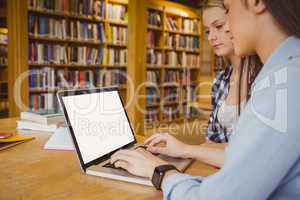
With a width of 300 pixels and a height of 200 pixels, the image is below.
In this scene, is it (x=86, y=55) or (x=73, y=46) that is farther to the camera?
(x=86, y=55)

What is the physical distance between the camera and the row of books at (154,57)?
17.9 feet

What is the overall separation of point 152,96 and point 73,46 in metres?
1.83

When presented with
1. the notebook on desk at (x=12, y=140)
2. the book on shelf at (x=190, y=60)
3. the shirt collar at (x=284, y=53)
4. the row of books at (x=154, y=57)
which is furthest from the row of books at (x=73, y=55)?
the shirt collar at (x=284, y=53)

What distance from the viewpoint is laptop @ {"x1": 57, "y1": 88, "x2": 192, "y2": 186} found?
1001mm

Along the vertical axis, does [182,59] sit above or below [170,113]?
above

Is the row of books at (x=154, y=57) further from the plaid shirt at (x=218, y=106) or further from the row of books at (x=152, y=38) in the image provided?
the plaid shirt at (x=218, y=106)

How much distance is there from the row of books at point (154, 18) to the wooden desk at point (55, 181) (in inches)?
176

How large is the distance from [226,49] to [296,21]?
1.27 m

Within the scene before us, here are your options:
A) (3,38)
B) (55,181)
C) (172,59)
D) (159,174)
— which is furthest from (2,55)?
(159,174)

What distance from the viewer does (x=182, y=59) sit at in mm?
6273

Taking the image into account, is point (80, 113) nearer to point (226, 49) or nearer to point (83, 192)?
point (83, 192)

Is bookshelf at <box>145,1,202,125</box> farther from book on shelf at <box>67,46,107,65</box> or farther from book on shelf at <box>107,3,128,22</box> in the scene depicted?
book on shelf at <box>67,46,107,65</box>

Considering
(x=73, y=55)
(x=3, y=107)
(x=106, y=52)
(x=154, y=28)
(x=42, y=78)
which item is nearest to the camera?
(x=42, y=78)

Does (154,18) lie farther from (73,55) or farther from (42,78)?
(42,78)
